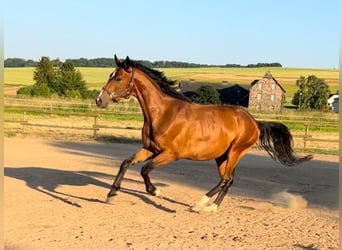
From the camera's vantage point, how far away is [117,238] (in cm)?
569

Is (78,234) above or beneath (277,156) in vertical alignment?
beneath

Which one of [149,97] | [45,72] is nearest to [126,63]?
[149,97]

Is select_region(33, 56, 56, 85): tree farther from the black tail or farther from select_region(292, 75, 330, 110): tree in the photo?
the black tail

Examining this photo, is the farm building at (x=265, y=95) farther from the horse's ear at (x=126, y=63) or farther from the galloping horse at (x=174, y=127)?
the horse's ear at (x=126, y=63)

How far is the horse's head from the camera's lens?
706 cm

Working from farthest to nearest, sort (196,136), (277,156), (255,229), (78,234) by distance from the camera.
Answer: (277,156) < (196,136) < (255,229) < (78,234)

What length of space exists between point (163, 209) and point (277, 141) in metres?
2.21

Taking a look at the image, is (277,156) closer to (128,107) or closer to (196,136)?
(196,136)

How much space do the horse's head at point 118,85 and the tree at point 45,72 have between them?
148 ft

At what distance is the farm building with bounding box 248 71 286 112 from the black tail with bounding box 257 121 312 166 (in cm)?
4842

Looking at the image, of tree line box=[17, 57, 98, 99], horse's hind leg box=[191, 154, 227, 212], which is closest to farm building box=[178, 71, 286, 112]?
tree line box=[17, 57, 98, 99]

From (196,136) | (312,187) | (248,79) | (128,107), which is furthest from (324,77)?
(196,136)

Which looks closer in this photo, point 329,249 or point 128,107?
point 329,249

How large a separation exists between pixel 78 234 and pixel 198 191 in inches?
150
